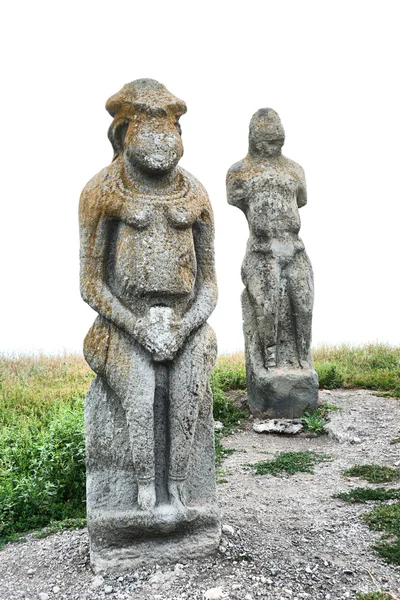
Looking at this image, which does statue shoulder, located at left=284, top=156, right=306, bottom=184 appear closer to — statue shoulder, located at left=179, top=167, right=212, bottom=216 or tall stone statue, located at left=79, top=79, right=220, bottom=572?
statue shoulder, located at left=179, top=167, right=212, bottom=216

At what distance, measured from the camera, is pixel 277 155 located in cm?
888

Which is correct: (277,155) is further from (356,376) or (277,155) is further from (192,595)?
(192,595)

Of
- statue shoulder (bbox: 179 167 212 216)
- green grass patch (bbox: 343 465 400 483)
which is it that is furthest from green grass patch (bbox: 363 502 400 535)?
statue shoulder (bbox: 179 167 212 216)

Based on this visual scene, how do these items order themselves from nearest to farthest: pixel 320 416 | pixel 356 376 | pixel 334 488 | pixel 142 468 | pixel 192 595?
1. pixel 192 595
2. pixel 142 468
3. pixel 334 488
4. pixel 320 416
5. pixel 356 376

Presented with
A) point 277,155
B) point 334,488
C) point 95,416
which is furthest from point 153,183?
point 277,155

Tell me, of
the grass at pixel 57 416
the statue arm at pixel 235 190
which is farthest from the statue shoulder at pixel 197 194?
the statue arm at pixel 235 190

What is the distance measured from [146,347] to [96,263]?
688 mm

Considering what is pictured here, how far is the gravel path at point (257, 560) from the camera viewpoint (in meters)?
4.12

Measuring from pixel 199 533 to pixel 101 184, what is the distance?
249 cm

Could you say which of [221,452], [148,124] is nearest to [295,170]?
[221,452]

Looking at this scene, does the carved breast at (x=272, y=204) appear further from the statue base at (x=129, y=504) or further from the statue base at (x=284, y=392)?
the statue base at (x=129, y=504)

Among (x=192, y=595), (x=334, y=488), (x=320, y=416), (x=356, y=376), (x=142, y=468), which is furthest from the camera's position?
(x=356, y=376)

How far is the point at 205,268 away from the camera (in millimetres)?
4652

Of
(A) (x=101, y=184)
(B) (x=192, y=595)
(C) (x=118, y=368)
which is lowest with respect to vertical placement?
(B) (x=192, y=595)
